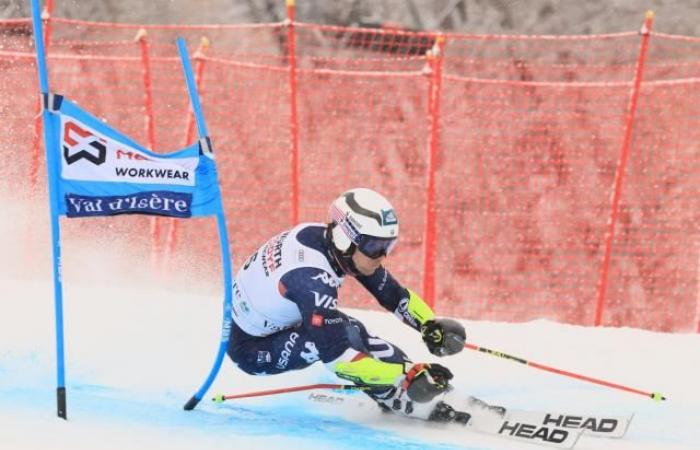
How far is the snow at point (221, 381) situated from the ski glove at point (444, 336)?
442mm

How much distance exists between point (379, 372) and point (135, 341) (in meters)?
2.22

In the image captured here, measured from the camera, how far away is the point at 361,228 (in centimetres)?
512

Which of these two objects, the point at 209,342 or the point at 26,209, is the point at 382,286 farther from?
the point at 26,209

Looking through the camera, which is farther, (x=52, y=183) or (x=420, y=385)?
(x=420, y=385)

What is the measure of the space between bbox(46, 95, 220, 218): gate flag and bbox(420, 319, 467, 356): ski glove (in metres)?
1.44

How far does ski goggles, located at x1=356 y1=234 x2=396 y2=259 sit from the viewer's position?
16.9 ft

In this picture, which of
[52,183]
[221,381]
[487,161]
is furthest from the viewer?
[487,161]

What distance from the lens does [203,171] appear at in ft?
16.5

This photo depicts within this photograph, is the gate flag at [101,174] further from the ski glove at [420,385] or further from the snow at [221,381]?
the ski glove at [420,385]

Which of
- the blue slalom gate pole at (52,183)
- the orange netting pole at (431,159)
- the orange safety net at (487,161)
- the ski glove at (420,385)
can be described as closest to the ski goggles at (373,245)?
the ski glove at (420,385)

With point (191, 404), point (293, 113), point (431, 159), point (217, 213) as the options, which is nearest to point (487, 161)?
point (431, 159)

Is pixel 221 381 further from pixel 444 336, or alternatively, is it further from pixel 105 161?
pixel 105 161

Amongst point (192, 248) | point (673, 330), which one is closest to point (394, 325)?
point (192, 248)

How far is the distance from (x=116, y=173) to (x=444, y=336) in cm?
197
